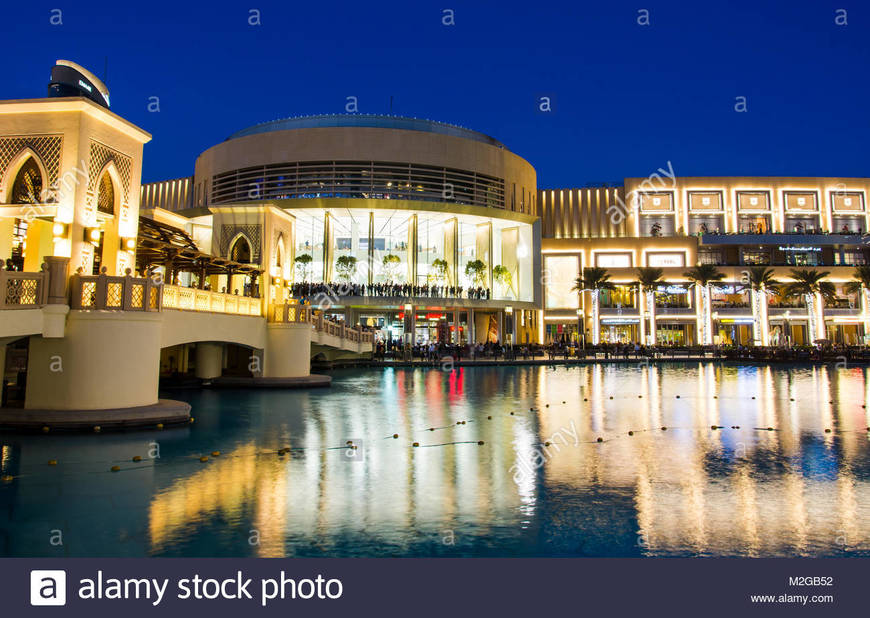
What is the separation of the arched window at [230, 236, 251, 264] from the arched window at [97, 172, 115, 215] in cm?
908

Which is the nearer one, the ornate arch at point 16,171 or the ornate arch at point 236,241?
the ornate arch at point 16,171

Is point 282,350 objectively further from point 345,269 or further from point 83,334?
point 345,269

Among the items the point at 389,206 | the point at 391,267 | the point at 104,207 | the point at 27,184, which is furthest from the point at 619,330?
the point at 27,184

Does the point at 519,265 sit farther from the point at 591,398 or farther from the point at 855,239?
the point at 855,239

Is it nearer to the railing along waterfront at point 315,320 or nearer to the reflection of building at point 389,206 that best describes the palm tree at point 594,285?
the reflection of building at point 389,206

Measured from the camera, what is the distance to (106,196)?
1446 cm

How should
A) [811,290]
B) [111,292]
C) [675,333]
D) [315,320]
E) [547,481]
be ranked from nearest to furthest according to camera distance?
[547,481] → [111,292] → [315,320] → [811,290] → [675,333]

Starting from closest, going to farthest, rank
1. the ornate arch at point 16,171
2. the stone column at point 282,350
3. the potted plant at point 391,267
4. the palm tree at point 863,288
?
the ornate arch at point 16,171 → the stone column at point 282,350 → the potted plant at point 391,267 → the palm tree at point 863,288

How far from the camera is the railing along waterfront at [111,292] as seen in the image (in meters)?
12.5

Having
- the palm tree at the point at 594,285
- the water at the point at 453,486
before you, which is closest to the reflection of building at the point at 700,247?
the palm tree at the point at 594,285

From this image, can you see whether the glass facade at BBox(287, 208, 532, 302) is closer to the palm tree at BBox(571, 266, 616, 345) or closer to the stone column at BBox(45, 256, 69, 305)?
the palm tree at BBox(571, 266, 616, 345)

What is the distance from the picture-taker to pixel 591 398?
62.1ft

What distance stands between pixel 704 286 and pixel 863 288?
1686 cm

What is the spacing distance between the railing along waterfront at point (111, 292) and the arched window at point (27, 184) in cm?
270
